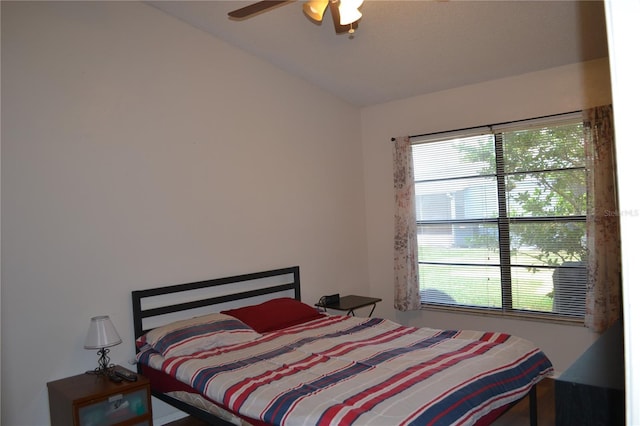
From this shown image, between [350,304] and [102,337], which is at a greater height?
[102,337]

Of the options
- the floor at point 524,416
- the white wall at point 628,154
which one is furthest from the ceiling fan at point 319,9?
the floor at point 524,416

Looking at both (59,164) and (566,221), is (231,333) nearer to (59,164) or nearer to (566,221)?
(59,164)

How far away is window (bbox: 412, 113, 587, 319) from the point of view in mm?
3883

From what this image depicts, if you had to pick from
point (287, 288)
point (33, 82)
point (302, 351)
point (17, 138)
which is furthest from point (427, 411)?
point (33, 82)

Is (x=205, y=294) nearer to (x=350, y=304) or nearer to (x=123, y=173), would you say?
(x=123, y=173)

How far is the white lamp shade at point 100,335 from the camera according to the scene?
2.79 m

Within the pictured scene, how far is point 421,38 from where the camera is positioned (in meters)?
3.66

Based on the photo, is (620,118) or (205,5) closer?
(620,118)

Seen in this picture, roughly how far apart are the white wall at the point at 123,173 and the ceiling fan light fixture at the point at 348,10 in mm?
1639

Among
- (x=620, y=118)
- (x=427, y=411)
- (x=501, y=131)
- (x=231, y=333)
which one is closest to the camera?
(x=620, y=118)

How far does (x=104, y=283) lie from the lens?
3.11 meters

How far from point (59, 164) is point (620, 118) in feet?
10.5

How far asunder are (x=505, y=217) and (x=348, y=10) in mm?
2618

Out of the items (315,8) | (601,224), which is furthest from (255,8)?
(601,224)
